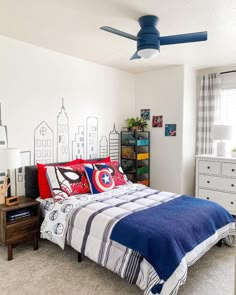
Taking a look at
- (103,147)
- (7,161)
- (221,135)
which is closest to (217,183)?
(221,135)

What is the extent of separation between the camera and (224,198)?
3.82 m

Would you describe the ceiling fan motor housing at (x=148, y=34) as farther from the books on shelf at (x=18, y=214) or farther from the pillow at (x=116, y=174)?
the books on shelf at (x=18, y=214)

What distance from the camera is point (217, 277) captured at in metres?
2.30

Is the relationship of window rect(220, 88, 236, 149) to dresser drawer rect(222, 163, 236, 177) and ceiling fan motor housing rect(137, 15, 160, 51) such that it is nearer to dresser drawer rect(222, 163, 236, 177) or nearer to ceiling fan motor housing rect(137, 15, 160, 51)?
dresser drawer rect(222, 163, 236, 177)

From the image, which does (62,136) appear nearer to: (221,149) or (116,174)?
(116,174)

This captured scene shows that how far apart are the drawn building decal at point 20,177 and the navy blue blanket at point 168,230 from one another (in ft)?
5.33

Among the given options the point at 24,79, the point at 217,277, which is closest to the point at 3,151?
the point at 24,79

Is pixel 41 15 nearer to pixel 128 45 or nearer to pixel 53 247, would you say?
pixel 128 45

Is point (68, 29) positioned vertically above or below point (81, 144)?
above

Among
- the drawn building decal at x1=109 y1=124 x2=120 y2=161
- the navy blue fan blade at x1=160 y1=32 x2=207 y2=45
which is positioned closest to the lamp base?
the drawn building decal at x1=109 y1=124 x2=120 y2=161

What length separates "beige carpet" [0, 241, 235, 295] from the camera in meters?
2.10

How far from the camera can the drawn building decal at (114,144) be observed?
4.44 m

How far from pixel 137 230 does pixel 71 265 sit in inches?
38.1

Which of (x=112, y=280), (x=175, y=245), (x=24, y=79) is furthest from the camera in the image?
(x=24, y=79)
